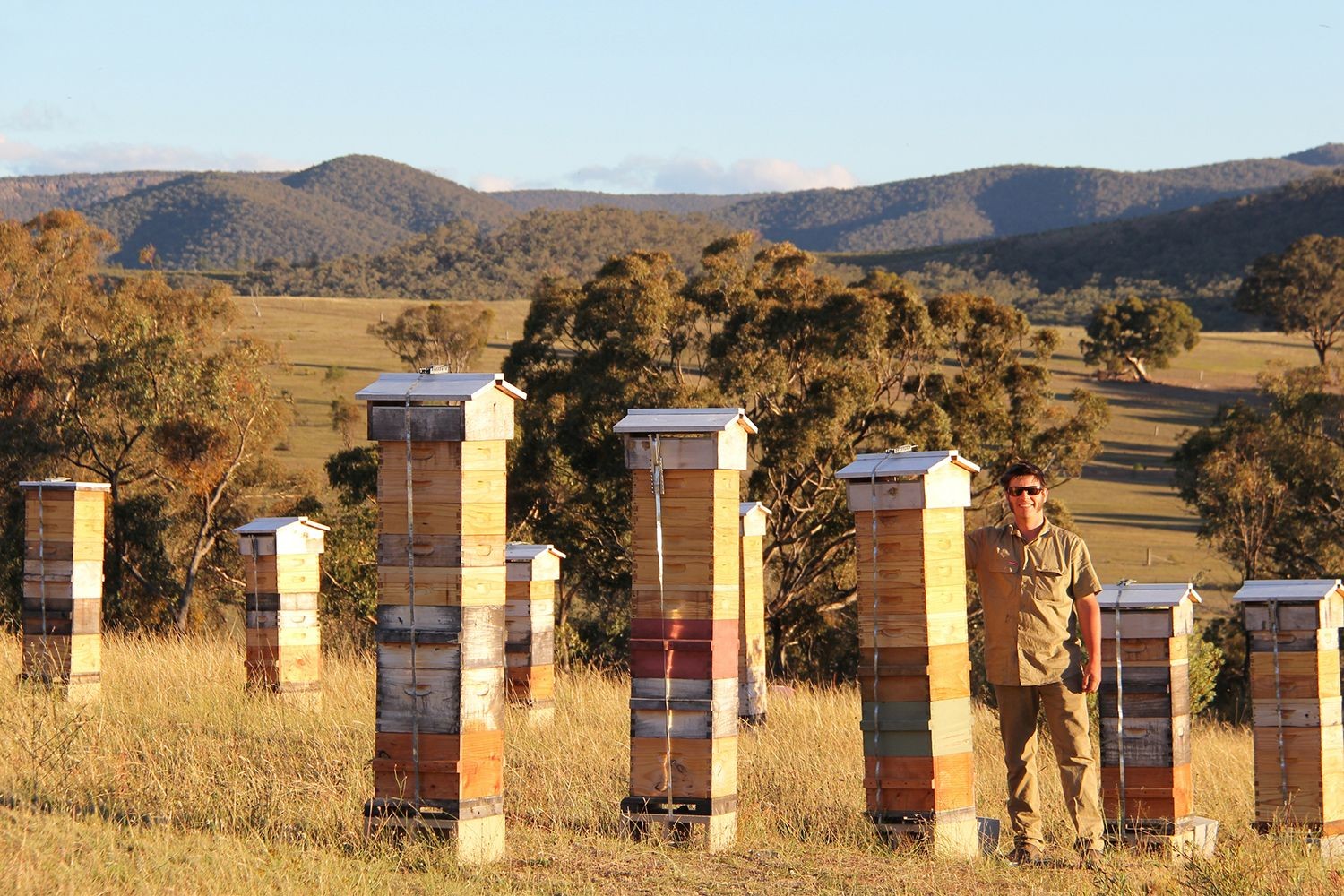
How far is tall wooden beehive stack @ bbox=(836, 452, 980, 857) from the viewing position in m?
9.00

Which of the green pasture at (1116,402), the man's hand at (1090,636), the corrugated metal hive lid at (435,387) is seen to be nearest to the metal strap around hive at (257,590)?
the corrugated metal hive lid at (435,387)

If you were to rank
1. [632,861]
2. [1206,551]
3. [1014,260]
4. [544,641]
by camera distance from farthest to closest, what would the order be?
1. [1014,260]
2. [1206,551]
3. [544,641]
4. [632,861]

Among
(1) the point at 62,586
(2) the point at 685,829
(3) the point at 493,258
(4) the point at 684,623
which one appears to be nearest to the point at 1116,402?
(1) the point at 62,586

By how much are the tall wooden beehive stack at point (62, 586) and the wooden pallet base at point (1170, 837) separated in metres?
9.11

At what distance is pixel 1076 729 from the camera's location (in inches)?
359

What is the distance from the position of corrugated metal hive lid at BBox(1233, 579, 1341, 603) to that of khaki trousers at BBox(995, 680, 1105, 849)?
2.71 metres

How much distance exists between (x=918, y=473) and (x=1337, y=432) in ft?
90.6

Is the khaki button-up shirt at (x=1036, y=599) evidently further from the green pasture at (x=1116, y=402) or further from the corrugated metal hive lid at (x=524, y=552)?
the green pasture at (x=1116, y=402)

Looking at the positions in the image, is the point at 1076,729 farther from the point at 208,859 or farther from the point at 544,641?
the point at 544,641

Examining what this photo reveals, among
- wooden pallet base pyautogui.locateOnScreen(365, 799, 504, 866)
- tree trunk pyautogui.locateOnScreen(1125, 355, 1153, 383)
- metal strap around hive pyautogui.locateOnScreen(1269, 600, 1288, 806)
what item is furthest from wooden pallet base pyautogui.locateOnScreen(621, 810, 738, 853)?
tree trunk pyautogui.locateOnScreen(1125, 355, 1153, 383)

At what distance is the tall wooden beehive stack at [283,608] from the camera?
14195mm

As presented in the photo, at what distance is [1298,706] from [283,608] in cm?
918

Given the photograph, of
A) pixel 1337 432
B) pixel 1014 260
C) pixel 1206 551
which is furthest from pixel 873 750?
pixel 1014 260

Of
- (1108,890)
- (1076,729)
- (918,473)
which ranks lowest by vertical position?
(1108,890)
